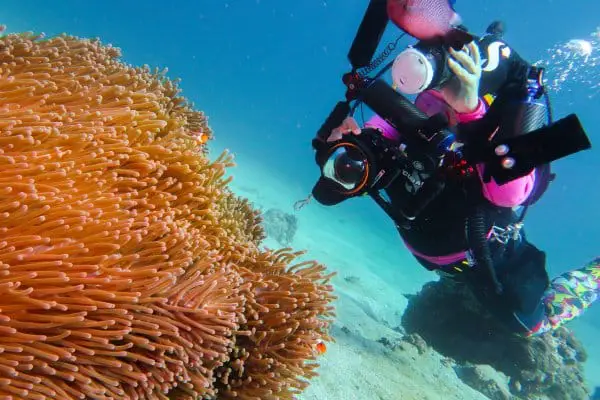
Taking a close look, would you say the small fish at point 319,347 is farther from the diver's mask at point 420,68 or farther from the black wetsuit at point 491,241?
the diver's mask at point 420,68

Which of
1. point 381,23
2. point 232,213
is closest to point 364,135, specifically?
point 381,23

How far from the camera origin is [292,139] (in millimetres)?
75625

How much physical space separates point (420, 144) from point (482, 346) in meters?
7.06

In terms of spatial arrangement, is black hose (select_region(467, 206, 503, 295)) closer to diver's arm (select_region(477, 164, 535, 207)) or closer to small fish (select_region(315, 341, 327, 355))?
diver's arm (select_region(477, 164, 535, 207))

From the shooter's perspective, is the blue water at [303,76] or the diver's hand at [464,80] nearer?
the diver's hand at [464,80]

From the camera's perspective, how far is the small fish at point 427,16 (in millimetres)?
3127

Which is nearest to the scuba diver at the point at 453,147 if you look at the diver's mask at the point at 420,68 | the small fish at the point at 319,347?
the diver's mask at the point at 420,68

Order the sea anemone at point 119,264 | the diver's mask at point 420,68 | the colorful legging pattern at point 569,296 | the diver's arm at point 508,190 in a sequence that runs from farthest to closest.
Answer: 1. the colorful legging pattern at point 569,296
2. the diver's arm at point 508,190
3. the diver's mask at point 420,68
4. the sea anemone at point 119,264

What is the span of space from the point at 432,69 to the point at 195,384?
286 cm

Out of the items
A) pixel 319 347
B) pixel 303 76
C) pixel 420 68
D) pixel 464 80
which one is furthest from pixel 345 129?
pixel 303 76

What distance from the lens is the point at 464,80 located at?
330 centimetres

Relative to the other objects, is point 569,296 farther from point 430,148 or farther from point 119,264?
point 119,264

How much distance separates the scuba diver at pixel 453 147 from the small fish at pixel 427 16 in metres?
0.09

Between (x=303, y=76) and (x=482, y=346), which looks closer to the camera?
(x=482, y=346)
